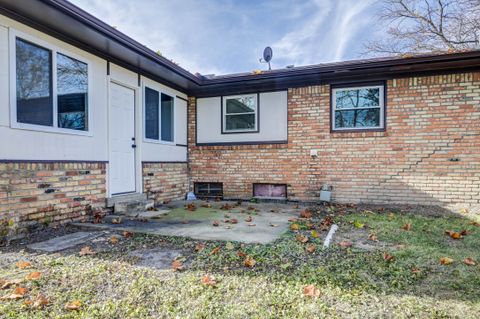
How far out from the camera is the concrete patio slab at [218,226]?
3.89m

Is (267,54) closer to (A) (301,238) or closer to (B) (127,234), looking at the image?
(A) (301,238)

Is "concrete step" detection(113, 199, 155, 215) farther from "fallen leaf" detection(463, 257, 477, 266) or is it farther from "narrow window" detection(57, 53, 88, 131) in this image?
"fallen leaf" detection(463, 257, 477, 266)

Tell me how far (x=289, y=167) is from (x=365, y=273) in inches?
182

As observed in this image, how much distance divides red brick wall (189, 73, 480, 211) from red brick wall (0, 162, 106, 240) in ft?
11.7

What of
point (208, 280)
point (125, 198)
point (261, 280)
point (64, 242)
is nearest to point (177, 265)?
point (208, 280)

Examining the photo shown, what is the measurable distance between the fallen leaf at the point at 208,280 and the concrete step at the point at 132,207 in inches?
136

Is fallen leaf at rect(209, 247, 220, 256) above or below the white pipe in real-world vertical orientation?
above

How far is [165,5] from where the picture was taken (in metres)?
7.47

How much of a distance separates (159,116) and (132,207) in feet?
7.73

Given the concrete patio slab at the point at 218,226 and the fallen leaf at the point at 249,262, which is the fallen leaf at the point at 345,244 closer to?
the concrete patio slab at the point at 218,226

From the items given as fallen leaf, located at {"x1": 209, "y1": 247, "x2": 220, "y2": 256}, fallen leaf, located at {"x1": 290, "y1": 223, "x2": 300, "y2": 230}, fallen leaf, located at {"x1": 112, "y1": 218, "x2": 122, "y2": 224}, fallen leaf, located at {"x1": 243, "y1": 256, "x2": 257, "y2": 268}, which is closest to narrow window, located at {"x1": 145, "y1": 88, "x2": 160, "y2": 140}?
fallen leaf, located at {"x1": 112, "y1": 218, "x2": 122, "y2": 224}

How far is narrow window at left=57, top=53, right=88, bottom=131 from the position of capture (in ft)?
15.0

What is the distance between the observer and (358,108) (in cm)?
668

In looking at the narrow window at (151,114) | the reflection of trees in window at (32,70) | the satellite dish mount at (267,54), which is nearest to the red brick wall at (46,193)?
the reflection of trees in window at (32,70)
